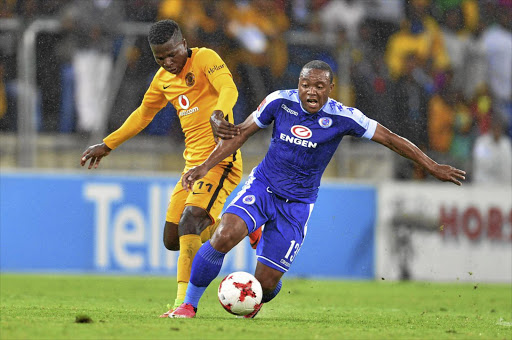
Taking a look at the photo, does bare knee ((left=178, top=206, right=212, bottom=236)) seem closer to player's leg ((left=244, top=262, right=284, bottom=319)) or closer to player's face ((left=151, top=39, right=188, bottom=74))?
player's leg ((left=244, top=262, right=284, bottom=319))

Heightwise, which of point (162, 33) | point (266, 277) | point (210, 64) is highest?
point (162, 33)

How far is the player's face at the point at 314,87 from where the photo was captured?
6508 mm

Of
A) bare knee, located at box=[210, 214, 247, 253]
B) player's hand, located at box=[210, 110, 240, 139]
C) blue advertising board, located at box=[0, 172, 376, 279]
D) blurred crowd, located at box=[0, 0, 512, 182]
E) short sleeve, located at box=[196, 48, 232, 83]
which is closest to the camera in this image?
bare knee, located at box=[210, 214, 247, 253]

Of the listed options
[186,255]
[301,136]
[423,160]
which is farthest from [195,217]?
[423,160]

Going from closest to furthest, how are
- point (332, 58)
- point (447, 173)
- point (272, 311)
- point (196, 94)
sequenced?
point (447, 173) → point (196, 94) → point (272, 311) → point (332, 58)

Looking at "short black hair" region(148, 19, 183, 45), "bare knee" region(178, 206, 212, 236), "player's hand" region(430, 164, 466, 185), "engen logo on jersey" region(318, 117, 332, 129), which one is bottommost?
"bare knee" region(178, 206, 212, 236)

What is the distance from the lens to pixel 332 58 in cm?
1255

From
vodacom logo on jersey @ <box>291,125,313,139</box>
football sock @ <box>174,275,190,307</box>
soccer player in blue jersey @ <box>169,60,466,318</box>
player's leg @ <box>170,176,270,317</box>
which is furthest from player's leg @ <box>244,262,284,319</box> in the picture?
vodacom logo on jersey @ <box>291,125,313,139</box>

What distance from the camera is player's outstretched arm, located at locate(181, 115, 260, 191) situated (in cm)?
641

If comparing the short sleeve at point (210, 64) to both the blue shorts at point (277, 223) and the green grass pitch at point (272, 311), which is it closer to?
the blue shorts at point (277, 223)

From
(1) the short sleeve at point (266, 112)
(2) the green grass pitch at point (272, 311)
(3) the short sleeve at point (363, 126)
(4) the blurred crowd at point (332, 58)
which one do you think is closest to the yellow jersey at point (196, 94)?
(1) the short sleeve at point (266, 112)

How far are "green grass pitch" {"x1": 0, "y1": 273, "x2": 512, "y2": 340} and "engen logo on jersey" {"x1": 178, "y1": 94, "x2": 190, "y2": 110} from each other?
1.68 metres

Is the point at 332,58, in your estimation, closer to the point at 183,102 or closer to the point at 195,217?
the point at 183,102

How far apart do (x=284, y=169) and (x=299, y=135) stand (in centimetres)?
29
